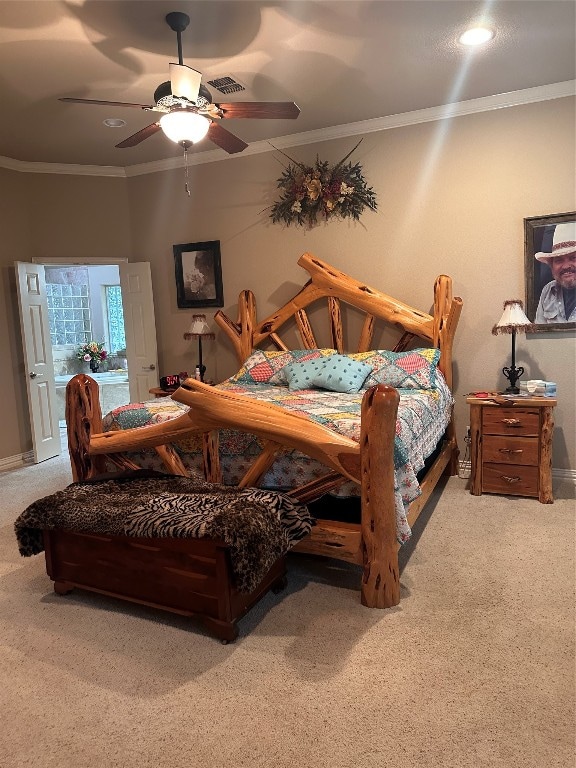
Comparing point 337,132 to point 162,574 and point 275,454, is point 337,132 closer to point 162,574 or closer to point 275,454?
point 275,454

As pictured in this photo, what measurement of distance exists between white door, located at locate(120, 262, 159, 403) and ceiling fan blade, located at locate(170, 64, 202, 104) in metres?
2.92

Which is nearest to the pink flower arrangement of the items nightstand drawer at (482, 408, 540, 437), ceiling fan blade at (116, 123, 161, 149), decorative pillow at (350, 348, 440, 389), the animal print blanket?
decorative pillow at (350, 348, 440, 389)

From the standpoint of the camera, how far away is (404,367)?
3.88 metres

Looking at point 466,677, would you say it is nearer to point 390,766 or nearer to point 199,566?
point 390,766

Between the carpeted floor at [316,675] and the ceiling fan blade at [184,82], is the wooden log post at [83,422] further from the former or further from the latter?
the ceiling fan blade at [184,82]

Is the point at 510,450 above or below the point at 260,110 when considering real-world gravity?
below

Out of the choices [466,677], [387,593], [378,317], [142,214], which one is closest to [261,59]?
[378,317]

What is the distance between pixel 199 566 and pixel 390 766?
98 cm

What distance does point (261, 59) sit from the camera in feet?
10.6

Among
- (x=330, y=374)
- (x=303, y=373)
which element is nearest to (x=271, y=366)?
(x=303, y=373)

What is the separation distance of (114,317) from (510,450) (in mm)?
7297

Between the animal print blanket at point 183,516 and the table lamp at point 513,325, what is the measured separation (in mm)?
2167

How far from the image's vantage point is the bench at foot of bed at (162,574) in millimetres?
2184

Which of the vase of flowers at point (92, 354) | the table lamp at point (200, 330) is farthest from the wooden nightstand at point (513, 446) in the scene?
the vase of flowers at point (92, 354)
